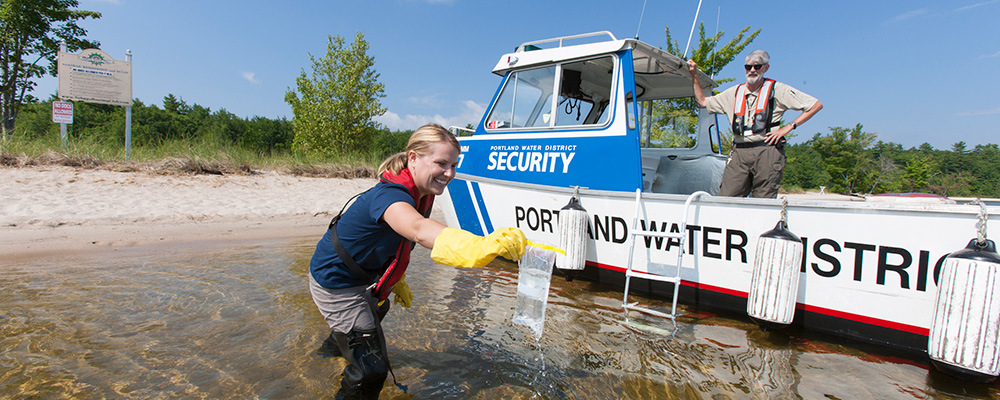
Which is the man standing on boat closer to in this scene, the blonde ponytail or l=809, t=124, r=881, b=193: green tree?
the blonde ponytail

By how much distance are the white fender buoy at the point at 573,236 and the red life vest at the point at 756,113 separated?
62.2 inches

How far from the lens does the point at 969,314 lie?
2318 millimetres

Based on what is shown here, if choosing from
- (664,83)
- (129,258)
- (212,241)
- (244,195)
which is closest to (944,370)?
(664,83)

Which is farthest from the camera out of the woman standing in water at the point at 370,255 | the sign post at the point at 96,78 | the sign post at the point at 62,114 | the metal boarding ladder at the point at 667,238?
the sign post at the point at 96,78

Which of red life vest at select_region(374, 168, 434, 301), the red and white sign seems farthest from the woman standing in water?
the red and white sign

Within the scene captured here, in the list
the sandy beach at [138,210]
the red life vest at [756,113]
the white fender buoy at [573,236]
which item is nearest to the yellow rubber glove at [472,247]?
the white fender buoy at [573,236]

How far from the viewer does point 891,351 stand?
2873 millimetres

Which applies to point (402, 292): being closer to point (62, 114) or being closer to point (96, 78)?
point (62, 114)

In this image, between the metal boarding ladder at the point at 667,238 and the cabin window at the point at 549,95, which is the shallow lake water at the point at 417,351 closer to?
the metal boarding ladder at the point at 667,238

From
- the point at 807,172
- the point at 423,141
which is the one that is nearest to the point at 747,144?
the point at 423,141

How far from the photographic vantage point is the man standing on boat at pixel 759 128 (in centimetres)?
374

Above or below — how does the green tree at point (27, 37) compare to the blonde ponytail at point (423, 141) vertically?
above

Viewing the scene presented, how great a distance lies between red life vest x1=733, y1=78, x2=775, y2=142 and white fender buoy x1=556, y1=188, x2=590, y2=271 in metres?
1.58

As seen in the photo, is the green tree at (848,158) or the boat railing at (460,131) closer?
the boat railing at (460,131)
